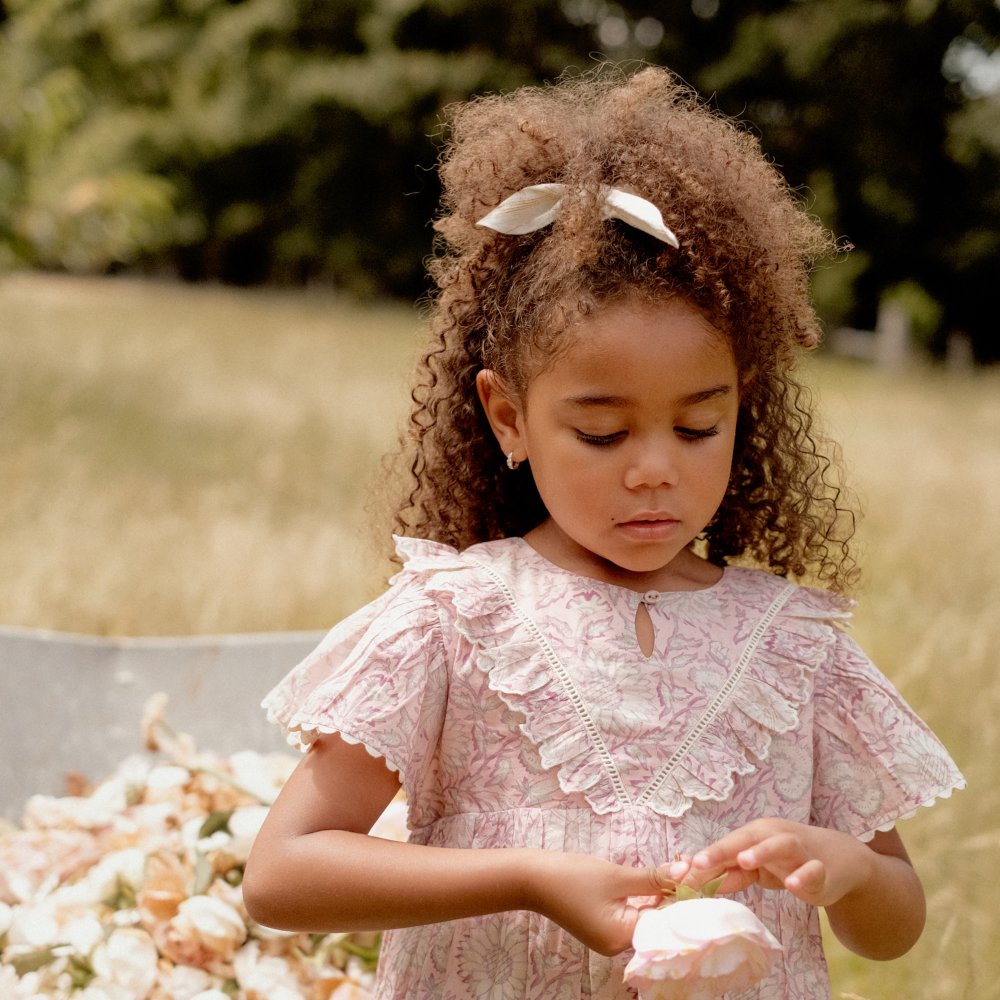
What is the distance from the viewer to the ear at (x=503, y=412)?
5.10 ft

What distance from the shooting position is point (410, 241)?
2172cm

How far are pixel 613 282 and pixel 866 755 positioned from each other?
61cm

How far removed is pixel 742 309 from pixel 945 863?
1246 millimetres

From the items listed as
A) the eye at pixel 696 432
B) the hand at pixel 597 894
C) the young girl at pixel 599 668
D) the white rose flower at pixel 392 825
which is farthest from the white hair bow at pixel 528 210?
the white rose flower at pixel 392 825

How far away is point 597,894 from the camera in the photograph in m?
1.22

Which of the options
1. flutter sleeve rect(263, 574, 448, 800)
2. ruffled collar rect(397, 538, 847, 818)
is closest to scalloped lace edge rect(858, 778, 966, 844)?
ruffled collar rect(397, 538, 847, 818)

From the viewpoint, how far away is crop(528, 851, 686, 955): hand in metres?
1.21

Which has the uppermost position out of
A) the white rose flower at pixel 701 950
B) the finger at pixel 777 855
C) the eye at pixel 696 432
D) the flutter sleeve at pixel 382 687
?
the eye at pixel 696 432

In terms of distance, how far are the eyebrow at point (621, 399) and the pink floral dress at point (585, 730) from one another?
22 cm

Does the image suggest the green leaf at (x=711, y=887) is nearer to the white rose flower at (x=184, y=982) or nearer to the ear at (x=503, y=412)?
the ear at (x=503, y=412)

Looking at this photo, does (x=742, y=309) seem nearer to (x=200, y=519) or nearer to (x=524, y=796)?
(x=524, y=796)

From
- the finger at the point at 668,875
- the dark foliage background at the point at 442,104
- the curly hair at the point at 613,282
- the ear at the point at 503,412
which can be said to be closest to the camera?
the finger at the point at 668,875

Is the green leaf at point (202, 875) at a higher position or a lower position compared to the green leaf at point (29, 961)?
higher

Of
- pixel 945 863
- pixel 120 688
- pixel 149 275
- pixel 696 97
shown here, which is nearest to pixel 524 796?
pixel 696 97
